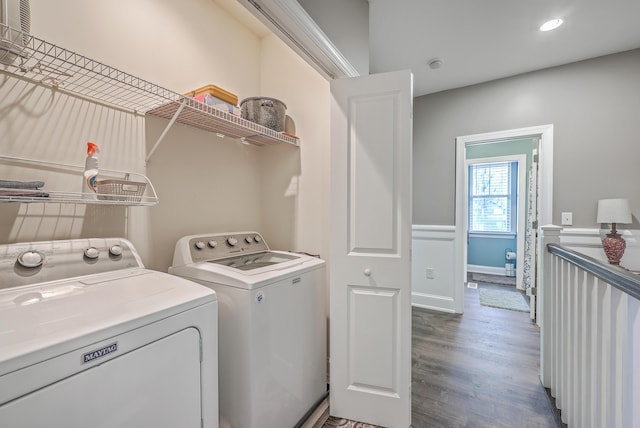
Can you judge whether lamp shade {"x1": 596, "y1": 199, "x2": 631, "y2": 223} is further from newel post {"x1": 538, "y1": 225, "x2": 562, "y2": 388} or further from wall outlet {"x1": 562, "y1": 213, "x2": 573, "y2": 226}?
newel post {"x1": 538, "y1": 225, "x2": 562, "y2": 388}

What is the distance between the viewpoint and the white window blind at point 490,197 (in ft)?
15.5

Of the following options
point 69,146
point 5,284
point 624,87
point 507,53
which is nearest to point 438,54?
point 507,53

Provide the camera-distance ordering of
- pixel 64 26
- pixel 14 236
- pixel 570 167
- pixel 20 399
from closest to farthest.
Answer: pixel 20 399 → pixel 14 236 → pixel 64 26 → pixel 570 167

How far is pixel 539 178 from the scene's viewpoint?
284 centimetres

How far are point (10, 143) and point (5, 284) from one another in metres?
0.54

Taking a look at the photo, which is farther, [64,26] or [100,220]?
[100,220]

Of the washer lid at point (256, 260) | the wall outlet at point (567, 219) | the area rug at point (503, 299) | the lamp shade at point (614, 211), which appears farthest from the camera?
the area rug at point (503, 299)

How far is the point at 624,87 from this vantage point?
246 centimetres

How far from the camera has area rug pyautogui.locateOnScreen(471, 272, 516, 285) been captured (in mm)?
4385

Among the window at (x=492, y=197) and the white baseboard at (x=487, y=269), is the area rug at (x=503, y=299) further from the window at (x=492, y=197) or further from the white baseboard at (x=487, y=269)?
the window at (x=492, y=197)

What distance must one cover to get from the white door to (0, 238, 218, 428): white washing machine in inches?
30.6

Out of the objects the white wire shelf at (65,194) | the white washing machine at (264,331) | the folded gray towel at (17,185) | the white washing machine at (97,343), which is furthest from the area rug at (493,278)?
the folded gray towel at (17,185)

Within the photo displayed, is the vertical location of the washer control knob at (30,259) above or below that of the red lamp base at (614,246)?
above

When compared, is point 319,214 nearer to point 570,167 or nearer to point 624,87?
point 570,167
